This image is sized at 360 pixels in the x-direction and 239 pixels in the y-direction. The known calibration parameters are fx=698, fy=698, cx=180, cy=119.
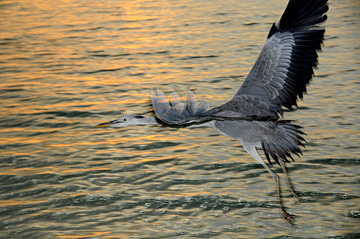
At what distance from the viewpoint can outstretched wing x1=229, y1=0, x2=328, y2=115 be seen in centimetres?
696

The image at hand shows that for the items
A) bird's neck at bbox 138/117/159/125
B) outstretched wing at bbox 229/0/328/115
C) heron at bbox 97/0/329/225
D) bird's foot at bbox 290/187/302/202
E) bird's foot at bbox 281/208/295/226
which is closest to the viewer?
bird's neck at bbox 138/117/159/125

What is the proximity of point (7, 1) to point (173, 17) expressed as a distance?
872cm

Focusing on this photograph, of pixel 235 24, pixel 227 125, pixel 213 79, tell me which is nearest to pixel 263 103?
pixel 227 125

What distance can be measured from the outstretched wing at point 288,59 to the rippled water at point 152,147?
1.18m

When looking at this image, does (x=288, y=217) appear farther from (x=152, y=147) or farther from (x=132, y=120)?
(x=152, y=147)

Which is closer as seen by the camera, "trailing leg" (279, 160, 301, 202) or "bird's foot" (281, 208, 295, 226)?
"bird's foot" (281, 208, 295, 226)

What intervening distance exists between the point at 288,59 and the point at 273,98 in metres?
0.43

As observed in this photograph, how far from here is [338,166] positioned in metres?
8.24

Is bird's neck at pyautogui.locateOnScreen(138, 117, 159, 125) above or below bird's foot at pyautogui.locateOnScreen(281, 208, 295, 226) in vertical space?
above

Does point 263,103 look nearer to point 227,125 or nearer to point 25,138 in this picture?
point 227,125

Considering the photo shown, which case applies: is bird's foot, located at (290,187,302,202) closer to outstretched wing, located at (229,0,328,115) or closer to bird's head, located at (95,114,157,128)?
outstretched wing, located at (229,0,328,115)

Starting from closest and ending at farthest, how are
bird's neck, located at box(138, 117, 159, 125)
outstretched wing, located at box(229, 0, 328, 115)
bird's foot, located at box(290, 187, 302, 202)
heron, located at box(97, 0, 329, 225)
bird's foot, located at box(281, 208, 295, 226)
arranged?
bird's neck, located at box(138, 117, 159, 125)
heron, located at box(97, 0, 329, 225)
bird's foot, located at box(281, 208, 295, 226)
outstretched wing, located at box(229, 0, 328, 115)
bird's foot, located at box(290, 187, 302, 202)

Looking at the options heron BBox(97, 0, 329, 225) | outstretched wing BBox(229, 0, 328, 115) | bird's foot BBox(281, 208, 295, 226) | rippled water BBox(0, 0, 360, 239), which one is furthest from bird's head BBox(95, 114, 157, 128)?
bird's foot BBox(281, 208, 295, 226)

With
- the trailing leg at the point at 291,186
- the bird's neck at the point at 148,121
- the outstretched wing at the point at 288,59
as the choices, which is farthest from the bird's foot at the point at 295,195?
the bird's neck at the point at 148,121
